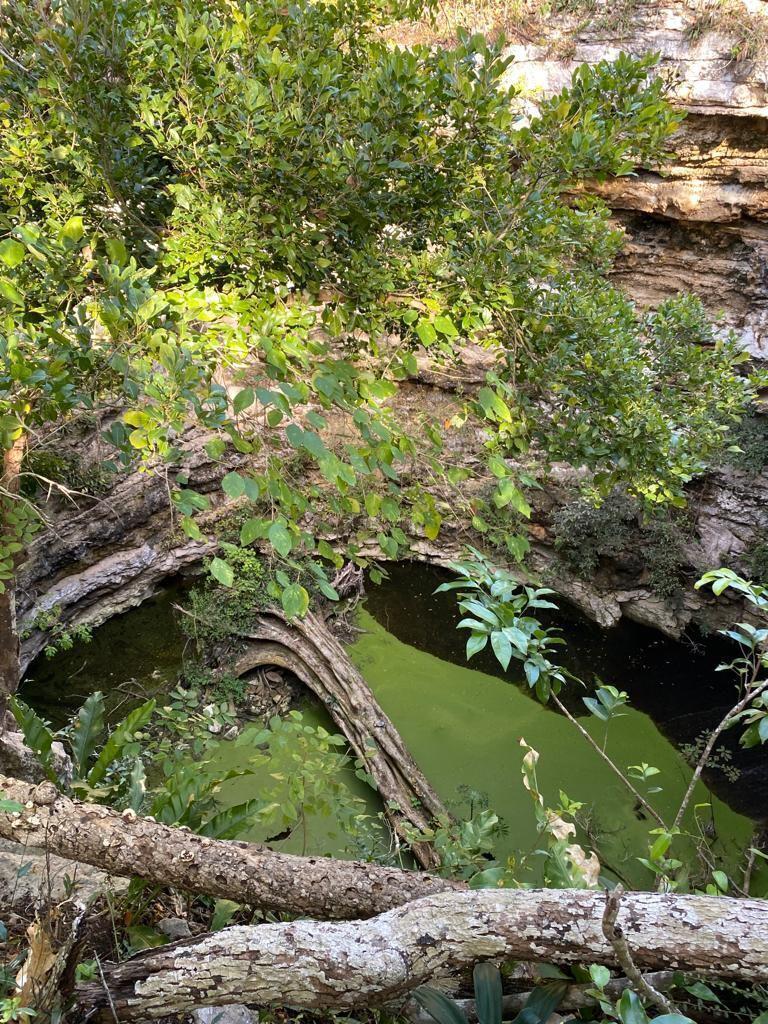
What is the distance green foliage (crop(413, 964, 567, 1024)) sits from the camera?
58.1 inches

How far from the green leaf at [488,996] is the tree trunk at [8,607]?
2.14 m

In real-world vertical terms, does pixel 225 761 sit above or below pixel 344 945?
below

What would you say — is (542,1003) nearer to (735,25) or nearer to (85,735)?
(85,735)

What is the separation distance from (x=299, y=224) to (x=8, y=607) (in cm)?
206

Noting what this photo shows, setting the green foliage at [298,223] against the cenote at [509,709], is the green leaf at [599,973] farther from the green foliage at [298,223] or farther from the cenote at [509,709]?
the cenote at [509,709]

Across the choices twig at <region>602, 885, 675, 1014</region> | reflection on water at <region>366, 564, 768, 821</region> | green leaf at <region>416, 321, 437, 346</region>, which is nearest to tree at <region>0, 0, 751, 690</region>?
green leaf at <region>416, 321, 437, 346</region>

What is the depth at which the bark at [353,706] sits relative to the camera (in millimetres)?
3748

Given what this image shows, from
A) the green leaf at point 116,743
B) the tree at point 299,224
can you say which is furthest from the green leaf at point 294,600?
the green leaf at point 116,743

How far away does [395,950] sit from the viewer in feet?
4.56

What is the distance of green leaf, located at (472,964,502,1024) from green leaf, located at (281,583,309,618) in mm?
936

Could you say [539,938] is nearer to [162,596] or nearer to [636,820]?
[636,820]

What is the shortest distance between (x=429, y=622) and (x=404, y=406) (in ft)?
8.15

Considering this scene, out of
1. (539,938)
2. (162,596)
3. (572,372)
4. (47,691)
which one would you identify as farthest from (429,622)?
(539,938)

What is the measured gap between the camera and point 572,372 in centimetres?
279
